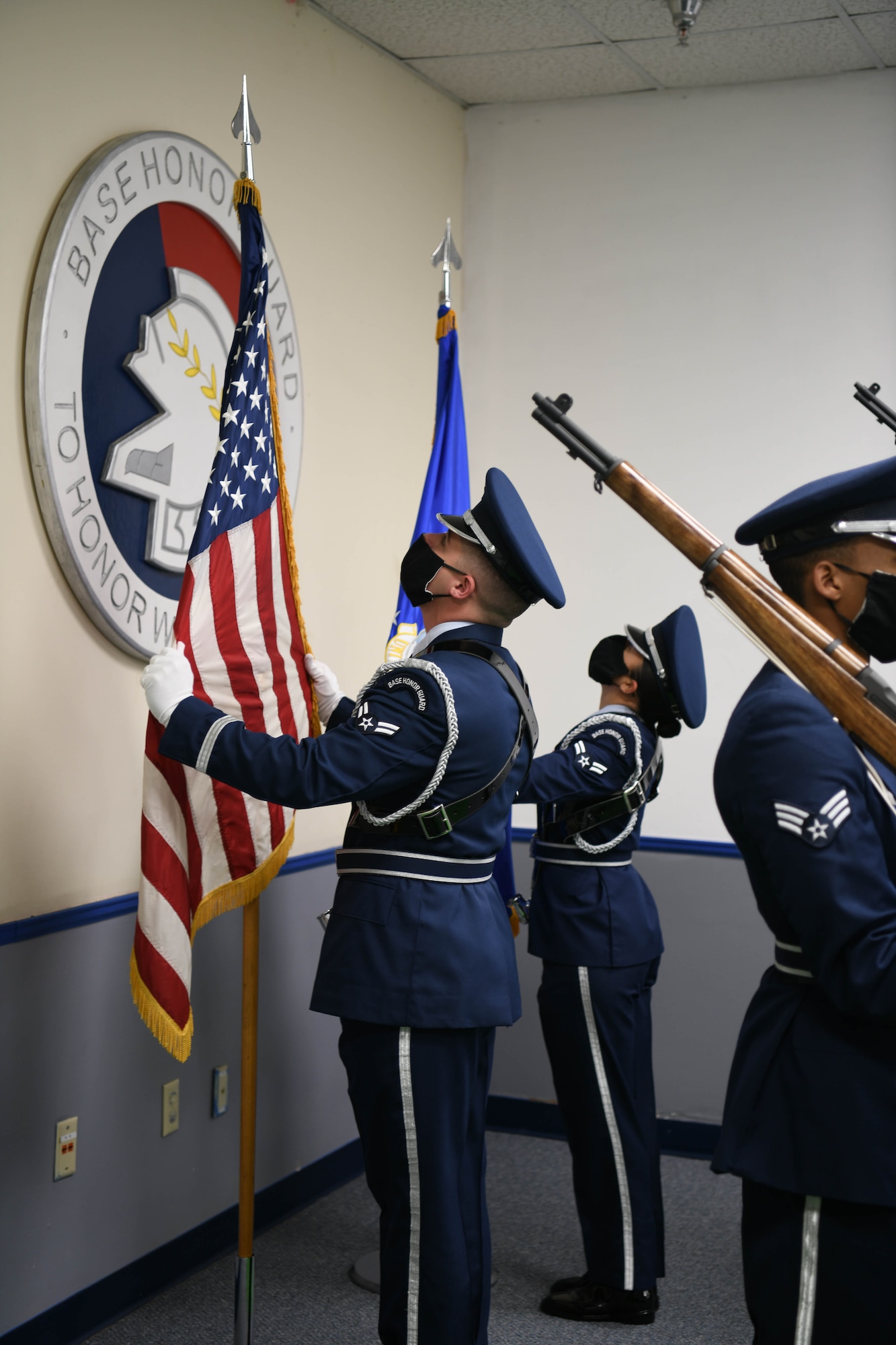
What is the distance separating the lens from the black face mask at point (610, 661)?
2818mm

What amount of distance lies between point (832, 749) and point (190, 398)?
1.78 m

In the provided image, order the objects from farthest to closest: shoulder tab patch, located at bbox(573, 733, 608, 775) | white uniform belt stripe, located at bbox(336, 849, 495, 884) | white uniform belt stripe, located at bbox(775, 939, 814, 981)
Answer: shoulder tab patch, located at bbox(573, 733, 608, 775) < white uniform belt stripe, located at bbox(336, 849, 495, 884) < white uniform belt stripe, located at bbox(775, 939, 814, 981)

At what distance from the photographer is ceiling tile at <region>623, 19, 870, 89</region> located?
128 inches

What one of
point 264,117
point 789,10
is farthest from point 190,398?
point 789,10

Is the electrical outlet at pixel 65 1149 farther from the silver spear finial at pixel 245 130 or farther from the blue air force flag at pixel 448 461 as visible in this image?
the silver spear finial at pixel 245 130

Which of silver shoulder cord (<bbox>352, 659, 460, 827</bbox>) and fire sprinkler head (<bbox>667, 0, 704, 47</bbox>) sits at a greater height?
fire sprinkler head (<bbox>667, 0, 704, 47</bbox>)

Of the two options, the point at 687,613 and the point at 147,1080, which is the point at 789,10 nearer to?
the point at 687,613

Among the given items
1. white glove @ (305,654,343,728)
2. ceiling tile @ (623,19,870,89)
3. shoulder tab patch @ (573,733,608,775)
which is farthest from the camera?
ceiling tile @ (623,19,870,89)

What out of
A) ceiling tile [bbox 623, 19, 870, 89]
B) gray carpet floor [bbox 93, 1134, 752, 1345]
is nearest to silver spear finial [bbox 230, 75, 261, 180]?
ceiling tile [bbox 623, 19, 870, 89]

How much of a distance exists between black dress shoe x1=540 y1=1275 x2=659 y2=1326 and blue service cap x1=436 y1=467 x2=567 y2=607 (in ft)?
4.94

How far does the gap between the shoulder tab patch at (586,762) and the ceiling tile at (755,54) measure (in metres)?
2.03

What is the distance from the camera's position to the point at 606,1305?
2506mm

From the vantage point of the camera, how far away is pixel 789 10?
123 inches

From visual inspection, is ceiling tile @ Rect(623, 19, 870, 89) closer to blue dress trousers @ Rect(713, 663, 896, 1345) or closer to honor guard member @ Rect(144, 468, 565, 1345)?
honor guard member @ Rect(144, 468, 565, 1345)
